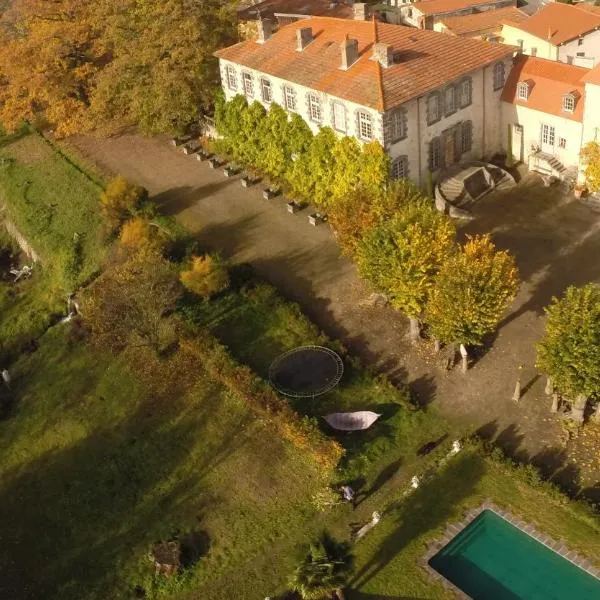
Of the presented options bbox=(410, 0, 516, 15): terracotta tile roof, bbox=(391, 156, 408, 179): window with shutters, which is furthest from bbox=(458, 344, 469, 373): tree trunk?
bbox=(410, 0, 516, 15): terracotta tile roof

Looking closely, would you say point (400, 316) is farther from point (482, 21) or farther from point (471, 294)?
point (482, 21)

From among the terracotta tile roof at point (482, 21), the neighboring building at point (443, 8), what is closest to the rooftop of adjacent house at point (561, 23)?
the terracotta tile roof at point (482, 21)

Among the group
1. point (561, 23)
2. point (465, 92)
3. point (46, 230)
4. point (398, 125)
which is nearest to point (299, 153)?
point (398, 125)

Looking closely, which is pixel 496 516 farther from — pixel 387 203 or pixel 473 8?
pixel 473 8

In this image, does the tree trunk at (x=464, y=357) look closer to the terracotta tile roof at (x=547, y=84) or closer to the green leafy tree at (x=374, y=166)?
the green leafy tree at (x=374, y=166)

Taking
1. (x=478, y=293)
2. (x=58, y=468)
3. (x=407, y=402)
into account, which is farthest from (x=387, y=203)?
(x=58, y=468)

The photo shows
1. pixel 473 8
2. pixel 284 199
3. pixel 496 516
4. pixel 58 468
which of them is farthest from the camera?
pixel 473 8
